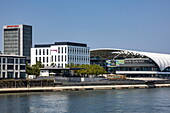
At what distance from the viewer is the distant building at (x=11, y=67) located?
431 feet

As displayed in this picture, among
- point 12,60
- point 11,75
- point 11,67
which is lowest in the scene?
point 11,75

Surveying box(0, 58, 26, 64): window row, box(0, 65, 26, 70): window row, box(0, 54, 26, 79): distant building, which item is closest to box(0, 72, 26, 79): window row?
box(0, 54, 26, 79): distant building

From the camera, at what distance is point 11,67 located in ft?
438

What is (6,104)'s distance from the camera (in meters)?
82.4

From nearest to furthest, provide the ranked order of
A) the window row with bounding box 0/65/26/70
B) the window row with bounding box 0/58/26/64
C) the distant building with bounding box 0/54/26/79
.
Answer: the distant building with bounding box 0/54/26/79 < the window row with bounding box 0/58/26/64 < the window row with bounding box 0/65/26/70

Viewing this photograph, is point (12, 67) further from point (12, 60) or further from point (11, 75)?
point (11, 75)

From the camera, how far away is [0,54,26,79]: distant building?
131375 millimetres

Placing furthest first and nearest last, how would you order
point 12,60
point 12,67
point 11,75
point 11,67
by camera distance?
point 12,60
point 12,67
point 11,67
point 11,75

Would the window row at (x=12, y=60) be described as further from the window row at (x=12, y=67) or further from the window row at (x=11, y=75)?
the window row at (x=11, y=75)

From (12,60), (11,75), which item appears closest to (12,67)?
(12,60)

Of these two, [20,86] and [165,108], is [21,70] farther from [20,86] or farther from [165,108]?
[165,108]

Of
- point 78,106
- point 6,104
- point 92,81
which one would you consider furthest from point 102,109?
point 92,81

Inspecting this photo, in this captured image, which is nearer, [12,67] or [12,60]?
[12,67]

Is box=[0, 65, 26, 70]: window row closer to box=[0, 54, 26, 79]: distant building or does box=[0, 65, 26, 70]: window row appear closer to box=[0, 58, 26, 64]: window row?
box=[0, 54, 26, 79]: distant building
